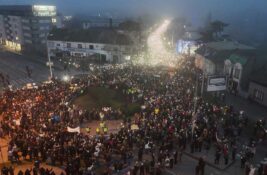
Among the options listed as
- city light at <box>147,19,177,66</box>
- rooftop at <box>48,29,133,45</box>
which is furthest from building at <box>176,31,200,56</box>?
rooftop at <box>48,29,133,45</box>

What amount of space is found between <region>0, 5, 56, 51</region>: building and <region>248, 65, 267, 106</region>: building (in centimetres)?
5824

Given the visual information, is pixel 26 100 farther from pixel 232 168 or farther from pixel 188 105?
pixel 232 168

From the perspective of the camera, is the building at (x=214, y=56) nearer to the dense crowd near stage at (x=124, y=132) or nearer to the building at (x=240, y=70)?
the building at (x=240, y=70)

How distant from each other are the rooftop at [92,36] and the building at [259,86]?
31178 millimetres

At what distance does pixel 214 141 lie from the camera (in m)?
24.6

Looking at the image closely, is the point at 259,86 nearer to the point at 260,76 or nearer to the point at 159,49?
the point at 260,76

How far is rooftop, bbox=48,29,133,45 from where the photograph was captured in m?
62.9

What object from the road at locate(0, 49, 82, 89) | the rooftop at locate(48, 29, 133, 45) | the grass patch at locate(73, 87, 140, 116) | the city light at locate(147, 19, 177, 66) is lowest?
the road at locate(0, 49, 82, 89)

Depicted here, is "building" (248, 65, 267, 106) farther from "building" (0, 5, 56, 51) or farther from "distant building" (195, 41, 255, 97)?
"building" (0, 5, 56, 51)

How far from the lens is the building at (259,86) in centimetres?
3493

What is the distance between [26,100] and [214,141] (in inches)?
826

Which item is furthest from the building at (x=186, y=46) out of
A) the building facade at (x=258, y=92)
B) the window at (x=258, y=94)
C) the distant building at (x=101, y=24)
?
the window at (x=258, y=94)

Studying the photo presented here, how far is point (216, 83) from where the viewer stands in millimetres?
24297

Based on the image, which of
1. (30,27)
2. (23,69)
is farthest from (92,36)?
(30,27)
